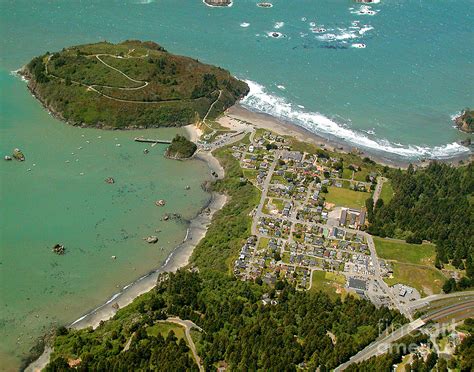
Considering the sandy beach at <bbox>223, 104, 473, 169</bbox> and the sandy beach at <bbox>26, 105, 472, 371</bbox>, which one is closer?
the sandy beach at <bbox>26, 105, 472, 371</bbox>

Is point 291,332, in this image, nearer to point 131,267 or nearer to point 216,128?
point 131,267

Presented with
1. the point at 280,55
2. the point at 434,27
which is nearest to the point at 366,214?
the point at 280,55

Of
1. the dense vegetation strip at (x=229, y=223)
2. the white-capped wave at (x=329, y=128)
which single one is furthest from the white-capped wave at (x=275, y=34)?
the dense vegetation strip at (x=229, y=223)

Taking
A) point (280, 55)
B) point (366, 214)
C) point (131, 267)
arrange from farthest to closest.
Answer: point (280, 55), point (366, 214), point (131, 267)

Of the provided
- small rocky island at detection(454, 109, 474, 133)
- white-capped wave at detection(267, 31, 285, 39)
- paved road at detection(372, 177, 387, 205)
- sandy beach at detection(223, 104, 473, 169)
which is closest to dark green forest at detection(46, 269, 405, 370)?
paved road at detection(372, 177, 387, 205)

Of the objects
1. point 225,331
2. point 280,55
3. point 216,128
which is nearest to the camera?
point 225,331

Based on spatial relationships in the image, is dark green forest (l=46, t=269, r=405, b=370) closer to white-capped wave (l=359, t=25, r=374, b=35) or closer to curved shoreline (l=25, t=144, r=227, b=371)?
curved shoreline (l=25, t=144, r=227, b=371)
